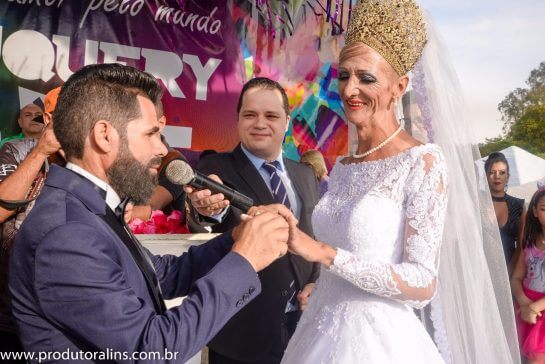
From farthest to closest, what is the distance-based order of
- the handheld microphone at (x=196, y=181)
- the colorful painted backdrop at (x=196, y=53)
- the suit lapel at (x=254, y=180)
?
the colorful painted backdrop at (x=196, y=53)
the suit lapel at (x=254, y=180)
the handheld microphone at (x=196, y=181)

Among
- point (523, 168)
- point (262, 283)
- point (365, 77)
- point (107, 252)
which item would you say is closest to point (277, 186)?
point (262, 283)

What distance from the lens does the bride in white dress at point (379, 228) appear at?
2168mm

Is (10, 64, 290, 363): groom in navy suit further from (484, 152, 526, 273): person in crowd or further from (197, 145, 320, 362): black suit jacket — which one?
(484, 152, 526, 273): person in crowd

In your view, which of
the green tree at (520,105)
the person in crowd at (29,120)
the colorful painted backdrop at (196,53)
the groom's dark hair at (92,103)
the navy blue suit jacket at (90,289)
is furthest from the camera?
the green tree at (520,105)

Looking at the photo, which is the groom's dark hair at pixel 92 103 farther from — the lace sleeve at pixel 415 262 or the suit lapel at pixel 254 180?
the suit lapel at pixel 254 180

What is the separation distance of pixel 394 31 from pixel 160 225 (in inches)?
125

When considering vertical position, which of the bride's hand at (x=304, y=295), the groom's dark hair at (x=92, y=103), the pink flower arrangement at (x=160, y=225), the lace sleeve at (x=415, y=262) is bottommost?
the bride's hand at (x=304, y=295)

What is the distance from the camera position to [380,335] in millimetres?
2312

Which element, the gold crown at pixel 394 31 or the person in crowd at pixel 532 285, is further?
the person in crowd at pixel 532 285

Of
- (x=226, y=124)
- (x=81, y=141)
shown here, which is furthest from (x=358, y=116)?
(x=226, y=124)

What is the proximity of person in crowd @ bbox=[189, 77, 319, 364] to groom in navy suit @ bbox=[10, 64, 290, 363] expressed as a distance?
777 mm

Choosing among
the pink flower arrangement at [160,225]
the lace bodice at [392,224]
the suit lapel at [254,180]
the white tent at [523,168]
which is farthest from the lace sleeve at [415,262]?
the white tent at [523,168]

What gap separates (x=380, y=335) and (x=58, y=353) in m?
1.35

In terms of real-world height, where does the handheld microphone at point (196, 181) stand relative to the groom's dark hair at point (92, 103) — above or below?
below
